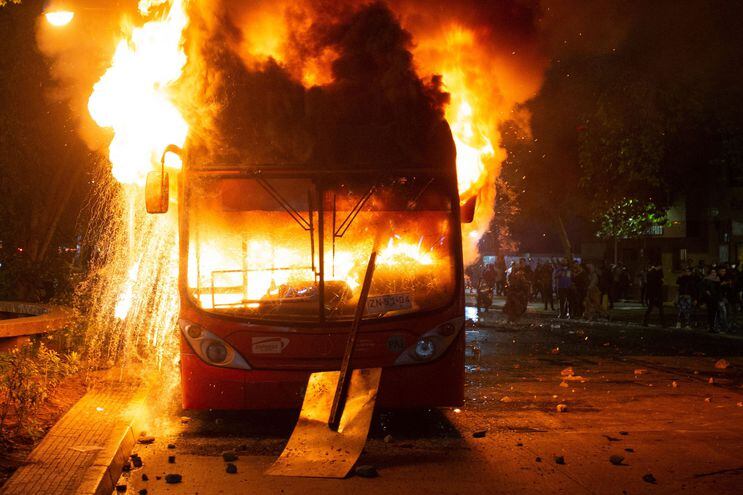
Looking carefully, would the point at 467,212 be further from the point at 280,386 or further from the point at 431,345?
the point at 280,386

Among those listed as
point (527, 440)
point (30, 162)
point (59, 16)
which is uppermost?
point (59, 16)

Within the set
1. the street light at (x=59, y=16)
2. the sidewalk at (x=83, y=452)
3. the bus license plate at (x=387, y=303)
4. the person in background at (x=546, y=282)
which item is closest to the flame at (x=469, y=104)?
the bus license plate at (x=387, y=303)

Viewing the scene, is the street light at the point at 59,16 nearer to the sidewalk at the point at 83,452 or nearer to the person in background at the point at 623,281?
the sidewalk at the point at 83,452

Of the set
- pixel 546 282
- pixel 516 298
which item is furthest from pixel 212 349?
pixel 546 282

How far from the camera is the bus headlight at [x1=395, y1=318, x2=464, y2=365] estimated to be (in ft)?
25.3

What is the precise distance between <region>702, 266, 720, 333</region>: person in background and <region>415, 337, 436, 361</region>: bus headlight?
1388 cm

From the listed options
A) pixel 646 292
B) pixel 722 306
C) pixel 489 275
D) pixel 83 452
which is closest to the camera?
pixel 83 452

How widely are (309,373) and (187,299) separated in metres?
1.36

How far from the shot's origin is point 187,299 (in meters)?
7.84

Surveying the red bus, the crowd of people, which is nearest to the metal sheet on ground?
the red bus

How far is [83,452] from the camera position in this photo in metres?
6.54

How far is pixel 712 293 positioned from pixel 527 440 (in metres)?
14.0

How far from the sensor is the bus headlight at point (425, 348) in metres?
7.73

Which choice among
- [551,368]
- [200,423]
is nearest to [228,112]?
[200,423]
